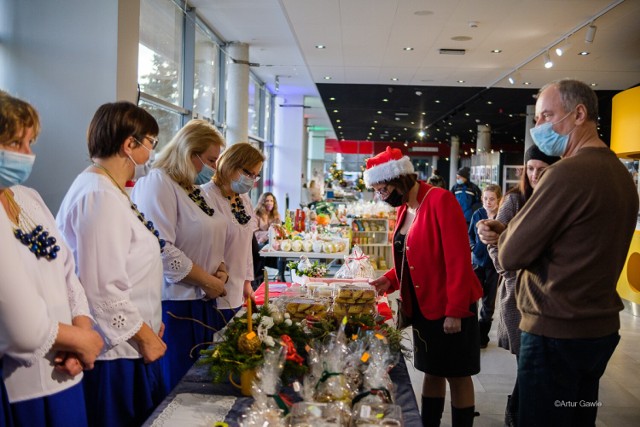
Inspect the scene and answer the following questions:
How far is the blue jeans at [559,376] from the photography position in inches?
80.0

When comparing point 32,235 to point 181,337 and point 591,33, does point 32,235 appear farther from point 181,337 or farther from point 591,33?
point 591,33

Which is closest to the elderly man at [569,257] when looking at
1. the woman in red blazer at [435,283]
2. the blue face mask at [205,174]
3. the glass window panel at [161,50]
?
the woman in red blazer at [435,283]

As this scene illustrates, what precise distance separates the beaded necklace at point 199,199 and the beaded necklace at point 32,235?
123 centimetres

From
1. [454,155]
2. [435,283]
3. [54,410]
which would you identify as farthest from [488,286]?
[454,155]

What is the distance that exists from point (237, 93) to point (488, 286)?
6.06 meters

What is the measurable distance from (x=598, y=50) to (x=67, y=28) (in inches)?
303

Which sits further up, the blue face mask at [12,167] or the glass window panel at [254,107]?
the glass window panel at [254,107]

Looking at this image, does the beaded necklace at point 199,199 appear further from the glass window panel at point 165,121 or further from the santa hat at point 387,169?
the glass window panel at point 165,121

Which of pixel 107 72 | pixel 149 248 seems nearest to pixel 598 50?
pixel 107 72

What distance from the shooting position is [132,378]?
83.6 inches

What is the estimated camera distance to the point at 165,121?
7.70m

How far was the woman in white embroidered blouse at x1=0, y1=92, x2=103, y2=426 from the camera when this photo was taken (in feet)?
5.06

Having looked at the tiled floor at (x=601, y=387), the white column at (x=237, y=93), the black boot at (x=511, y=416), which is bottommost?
the tiled floor at (x=601, y=387)

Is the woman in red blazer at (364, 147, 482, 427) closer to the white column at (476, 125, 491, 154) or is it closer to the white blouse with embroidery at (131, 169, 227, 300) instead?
the white blouse with embroidery at (131, 169, 227, 300)
